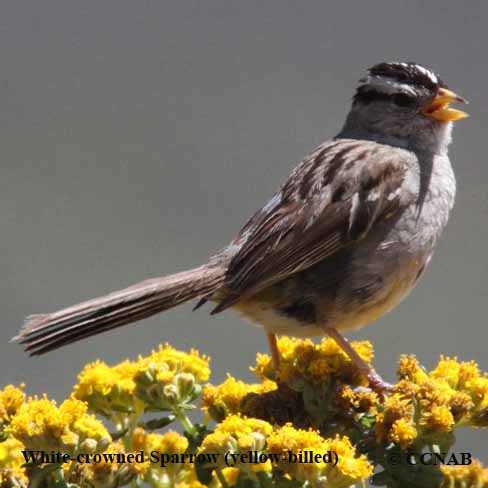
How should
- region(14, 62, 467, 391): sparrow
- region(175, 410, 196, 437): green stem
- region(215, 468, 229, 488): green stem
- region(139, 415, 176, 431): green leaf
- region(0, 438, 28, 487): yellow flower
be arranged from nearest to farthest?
1. region(0, 438, 28, 487): yellow flower
2. region(215, 468, 229, 488): green stem
3. region(175, 410, 196, 437): green stem
4. region(139, 415, 176, 431): green leaf
5. region(14, 62, 467, 391): sparrow

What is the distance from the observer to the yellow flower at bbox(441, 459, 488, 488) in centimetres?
206

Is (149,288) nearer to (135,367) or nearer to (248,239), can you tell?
(248,239)

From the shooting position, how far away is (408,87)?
3830mm

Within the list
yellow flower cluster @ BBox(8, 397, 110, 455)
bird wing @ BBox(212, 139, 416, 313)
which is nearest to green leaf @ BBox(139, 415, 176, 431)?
yellow flower cluster @ BBox(8, 397, 110, 455)

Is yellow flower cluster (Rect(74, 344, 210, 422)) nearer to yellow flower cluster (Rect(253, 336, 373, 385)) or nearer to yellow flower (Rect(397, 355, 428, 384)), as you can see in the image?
yellow flower cluster (Rect(253, 336, 373, 385))

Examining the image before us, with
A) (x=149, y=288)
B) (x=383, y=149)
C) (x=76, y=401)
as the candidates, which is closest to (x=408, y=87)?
(x=383, y=149)

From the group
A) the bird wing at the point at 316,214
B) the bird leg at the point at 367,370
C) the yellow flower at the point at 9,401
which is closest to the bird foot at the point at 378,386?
the bird leg at the point at 367,370

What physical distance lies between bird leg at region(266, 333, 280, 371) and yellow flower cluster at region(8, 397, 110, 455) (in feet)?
2.33

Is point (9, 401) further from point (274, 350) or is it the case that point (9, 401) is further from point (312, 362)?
point (274, 350)

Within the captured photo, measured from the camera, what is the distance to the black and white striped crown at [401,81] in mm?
3812

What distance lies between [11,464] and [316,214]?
1735 mm

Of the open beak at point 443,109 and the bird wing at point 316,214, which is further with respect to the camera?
the open beak at point 443,109

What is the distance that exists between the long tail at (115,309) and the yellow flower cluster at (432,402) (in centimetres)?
91

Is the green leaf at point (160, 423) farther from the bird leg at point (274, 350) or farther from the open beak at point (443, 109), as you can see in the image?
the open beak at point (443, 109)
